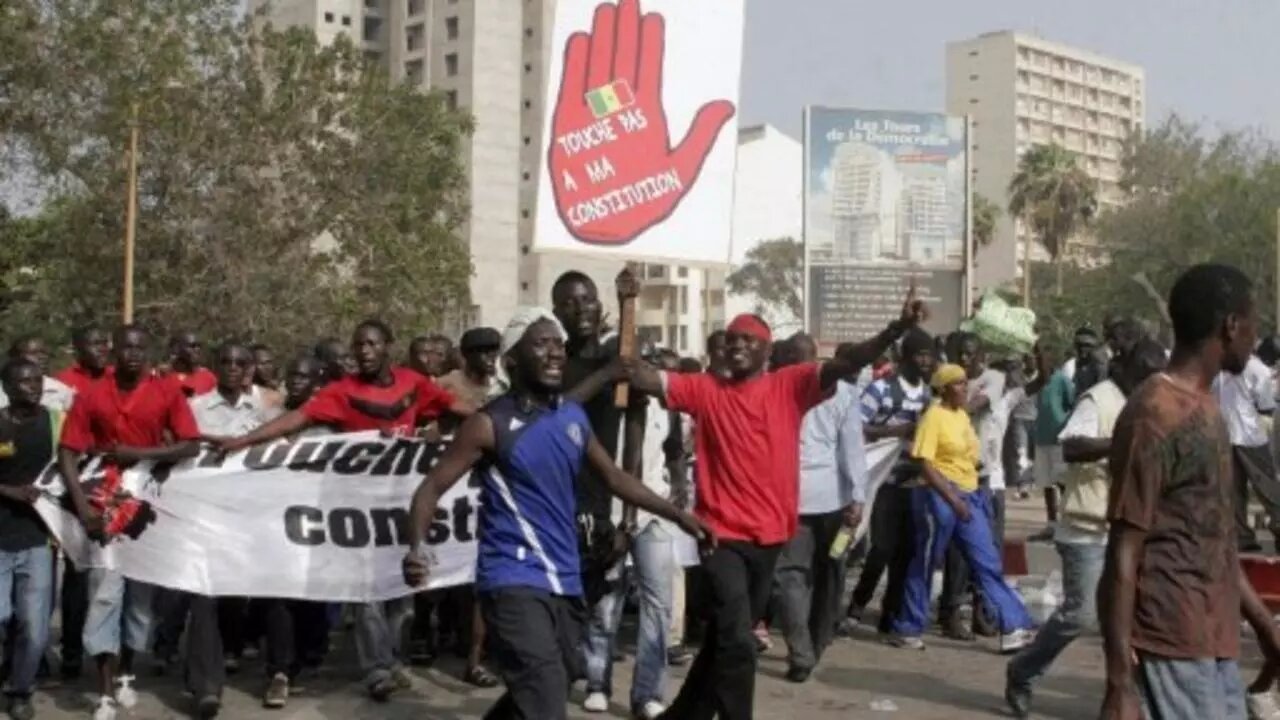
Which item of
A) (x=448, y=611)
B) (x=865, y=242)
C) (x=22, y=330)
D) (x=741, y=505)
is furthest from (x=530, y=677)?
(x=22, y=330)

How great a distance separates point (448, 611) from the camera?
10.1 meters

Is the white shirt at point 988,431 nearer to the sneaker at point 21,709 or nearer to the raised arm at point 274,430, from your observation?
the raised arm at point 274,430

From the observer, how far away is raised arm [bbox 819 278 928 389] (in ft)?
21.2

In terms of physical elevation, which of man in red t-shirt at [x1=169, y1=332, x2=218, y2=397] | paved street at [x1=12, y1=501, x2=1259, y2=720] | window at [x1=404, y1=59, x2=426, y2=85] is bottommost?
paved street at [x1=12, y1=501, x2=1259, y2=720]

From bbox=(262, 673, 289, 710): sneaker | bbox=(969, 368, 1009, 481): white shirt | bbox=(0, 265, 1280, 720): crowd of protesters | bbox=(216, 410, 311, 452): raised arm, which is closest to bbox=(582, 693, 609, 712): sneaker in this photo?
bbox=(0, 265, 1280, 720): crowd of protesters

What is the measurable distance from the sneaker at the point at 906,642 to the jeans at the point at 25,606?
16.7ft

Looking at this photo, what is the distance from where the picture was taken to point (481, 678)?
892 centimetres

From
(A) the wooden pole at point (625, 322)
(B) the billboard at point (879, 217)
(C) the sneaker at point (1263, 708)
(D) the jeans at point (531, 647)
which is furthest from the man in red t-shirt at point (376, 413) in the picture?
(B) the billboard at point (879, 217)

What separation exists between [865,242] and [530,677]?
13.8 m

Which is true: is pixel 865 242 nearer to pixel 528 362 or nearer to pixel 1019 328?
pixel 1019 328

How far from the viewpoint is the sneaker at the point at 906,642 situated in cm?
1030

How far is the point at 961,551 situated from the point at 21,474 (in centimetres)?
551

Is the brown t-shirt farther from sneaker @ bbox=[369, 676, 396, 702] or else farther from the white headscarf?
sneaker @ bbox=[369, 676, 396, 702]

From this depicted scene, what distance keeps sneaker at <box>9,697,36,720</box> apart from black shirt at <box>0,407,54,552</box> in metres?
0.75
